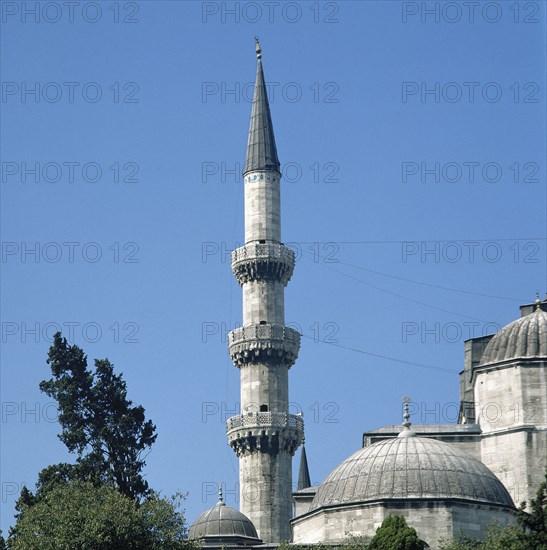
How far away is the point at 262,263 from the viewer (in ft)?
210

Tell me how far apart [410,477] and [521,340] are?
8.32 metres

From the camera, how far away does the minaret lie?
61.3 m

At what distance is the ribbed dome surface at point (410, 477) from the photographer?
151 ft

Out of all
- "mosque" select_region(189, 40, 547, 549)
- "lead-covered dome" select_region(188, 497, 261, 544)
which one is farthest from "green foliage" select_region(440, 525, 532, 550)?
"lead-covered dome" select_region(188, 497, 261, 544)

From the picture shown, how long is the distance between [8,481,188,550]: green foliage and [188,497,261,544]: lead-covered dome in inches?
383

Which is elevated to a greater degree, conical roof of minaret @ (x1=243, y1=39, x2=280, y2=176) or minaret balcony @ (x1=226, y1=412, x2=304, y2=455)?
conical roof of minaret @ (x1=243, y1=39, x2=280, y2=176)

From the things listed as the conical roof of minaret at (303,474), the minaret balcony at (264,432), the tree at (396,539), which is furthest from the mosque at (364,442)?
the conical roof of minaret at (303,474)

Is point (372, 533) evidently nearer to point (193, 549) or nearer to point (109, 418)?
point (193, 549)

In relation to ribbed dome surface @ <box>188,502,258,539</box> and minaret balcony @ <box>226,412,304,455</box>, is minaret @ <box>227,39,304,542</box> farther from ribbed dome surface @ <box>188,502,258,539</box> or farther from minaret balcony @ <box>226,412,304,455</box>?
ribbed dome surface @ <box>188,502,258,539</box>

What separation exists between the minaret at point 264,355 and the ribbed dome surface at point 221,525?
5676mm

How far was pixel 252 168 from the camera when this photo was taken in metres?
65.8

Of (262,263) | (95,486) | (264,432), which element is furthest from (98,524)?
(262,263)

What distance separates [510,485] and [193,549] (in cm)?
1230

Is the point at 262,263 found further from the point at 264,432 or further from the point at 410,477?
A: the point at 410,477
